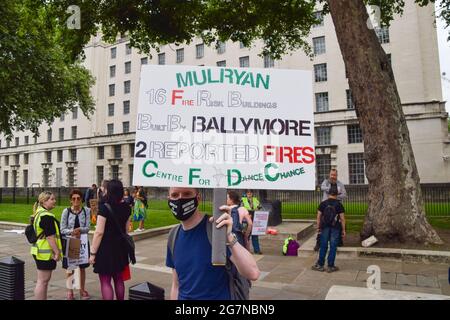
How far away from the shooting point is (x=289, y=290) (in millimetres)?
6285

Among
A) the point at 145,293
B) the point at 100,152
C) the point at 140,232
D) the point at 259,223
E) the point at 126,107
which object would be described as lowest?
the point at 140,232

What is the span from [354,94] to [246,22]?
7867mm

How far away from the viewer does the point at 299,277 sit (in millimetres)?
7188

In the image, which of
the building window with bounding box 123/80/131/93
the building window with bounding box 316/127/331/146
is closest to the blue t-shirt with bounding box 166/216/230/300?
the building window with bounding box 316/127/331/146

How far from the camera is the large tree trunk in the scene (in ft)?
30.6

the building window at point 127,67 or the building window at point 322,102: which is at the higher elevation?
the building window at point 127,67

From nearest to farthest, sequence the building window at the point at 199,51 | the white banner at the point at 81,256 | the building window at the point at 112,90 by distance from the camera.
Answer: the white banner at the point at 81,256 → the building window at the point at 199,51 → the building window at the point at 112,90

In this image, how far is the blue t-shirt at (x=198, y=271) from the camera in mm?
2639

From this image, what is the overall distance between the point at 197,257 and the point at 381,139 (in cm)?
827

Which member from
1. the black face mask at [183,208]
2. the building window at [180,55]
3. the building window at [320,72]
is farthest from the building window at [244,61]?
the black face mask at [183,208]

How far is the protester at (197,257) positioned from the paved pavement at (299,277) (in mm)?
3447

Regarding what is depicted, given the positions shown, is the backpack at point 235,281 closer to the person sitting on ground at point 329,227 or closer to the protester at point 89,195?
the person sitting on ground at point 329,227

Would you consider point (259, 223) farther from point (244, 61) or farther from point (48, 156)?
point (48, 156)

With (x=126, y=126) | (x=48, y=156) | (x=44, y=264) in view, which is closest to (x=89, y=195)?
(x=44, y=264)
